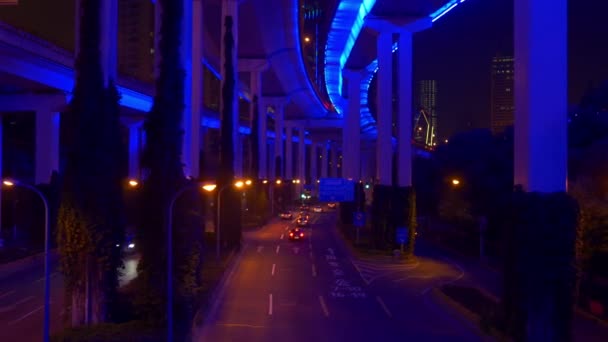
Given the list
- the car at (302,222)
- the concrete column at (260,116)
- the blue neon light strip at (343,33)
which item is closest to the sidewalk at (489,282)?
the car at (302,222)

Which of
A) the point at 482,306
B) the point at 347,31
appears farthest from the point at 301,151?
the point at 482,306

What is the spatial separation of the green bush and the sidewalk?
12545 millimetres

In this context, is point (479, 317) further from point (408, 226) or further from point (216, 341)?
point (408, 226)

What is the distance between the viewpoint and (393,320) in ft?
71.7

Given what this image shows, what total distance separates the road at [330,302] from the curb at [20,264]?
36.6 feet

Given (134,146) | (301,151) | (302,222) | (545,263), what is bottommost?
(302,222)

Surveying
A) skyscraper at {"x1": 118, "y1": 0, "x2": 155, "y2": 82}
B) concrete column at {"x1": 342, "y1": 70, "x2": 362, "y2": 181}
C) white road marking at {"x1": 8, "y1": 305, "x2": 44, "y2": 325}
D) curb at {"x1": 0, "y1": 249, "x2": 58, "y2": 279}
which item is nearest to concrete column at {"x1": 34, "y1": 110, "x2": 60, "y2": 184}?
curb at {"x1": 0, "y1": 249, "x2": 58, "y2": 279}

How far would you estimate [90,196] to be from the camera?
1731 centimetres

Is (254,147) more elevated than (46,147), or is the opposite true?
(254,147)

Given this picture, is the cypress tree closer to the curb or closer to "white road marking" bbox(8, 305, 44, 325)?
the curb

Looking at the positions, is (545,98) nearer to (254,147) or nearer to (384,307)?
(384,307)

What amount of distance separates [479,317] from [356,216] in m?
22.7

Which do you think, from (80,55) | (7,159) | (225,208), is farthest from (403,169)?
(7,159)

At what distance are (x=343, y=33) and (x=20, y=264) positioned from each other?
94.5ft
